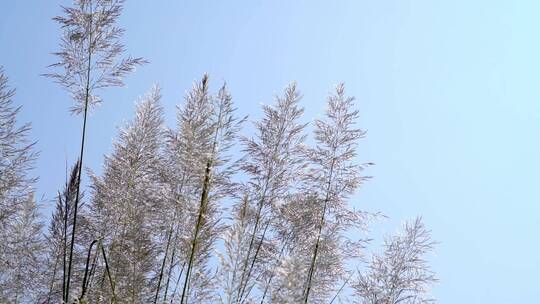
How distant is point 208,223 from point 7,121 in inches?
105

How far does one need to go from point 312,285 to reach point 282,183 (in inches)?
32.0

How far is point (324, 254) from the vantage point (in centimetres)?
447

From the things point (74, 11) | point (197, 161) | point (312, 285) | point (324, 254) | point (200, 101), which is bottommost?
point (312, 285)

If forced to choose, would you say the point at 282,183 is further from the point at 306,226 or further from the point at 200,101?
the point at 200,101

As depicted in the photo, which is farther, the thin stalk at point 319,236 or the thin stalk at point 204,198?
the thin stalk at point 319,236

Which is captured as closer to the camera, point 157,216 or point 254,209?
point 254,209

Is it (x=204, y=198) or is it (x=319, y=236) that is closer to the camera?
(x=204, y=198)

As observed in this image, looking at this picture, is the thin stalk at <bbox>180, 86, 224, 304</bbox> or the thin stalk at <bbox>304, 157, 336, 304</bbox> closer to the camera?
the thin stalk at <bbox>180, 86, 224, 304</bbox>

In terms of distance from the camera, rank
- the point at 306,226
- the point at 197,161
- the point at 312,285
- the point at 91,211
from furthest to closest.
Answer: the point at 91,211, the point at 306,226, the point at 312,285, the point at 197,161

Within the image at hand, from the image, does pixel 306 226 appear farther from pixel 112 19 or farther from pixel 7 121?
pixel 7 121

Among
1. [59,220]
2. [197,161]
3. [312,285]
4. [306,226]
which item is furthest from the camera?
[59,220]

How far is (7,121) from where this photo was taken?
545 centimetres

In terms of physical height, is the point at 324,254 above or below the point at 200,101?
below

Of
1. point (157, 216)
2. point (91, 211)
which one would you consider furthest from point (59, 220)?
point (157, 216)
